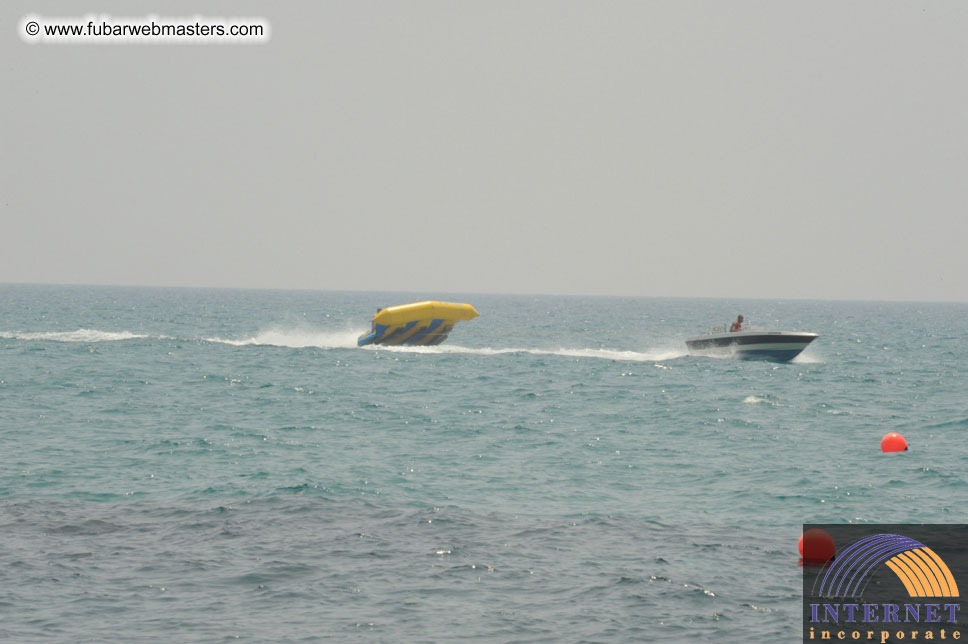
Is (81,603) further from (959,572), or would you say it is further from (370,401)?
(370,401)

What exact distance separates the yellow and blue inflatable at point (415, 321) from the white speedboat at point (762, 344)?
11.2 metres

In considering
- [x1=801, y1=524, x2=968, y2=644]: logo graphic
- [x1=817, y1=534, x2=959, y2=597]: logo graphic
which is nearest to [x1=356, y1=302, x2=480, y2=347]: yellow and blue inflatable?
[x1=801, y1=524, x2=968, y2=644]: logo graphic

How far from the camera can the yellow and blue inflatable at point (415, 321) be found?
43.6m

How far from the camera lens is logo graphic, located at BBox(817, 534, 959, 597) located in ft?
40.7

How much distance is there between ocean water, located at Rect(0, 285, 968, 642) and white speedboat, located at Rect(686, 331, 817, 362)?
3970 millimetres

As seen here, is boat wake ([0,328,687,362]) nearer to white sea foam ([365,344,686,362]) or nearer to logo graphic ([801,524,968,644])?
white sea foam ([365,344,686,362])

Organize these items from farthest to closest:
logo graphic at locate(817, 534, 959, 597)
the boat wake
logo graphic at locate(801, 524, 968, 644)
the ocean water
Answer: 1. the boat wake
2. logo graphic at locate(817, 534, 959, 597)
3. the ocean water
4. logo graphic at locate(801, 524, 968, 644)

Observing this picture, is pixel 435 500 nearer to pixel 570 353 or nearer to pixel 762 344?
pixel 762 344

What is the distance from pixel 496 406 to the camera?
29.8m

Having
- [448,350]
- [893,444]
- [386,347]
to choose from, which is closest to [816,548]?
[893,444]

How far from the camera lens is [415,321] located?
4397 centimetres

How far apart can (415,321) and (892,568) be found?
105ft

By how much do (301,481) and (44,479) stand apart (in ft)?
15.8

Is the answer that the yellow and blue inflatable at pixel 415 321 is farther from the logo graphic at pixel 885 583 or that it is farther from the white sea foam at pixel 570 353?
the logo graphic at pixel 885 583
